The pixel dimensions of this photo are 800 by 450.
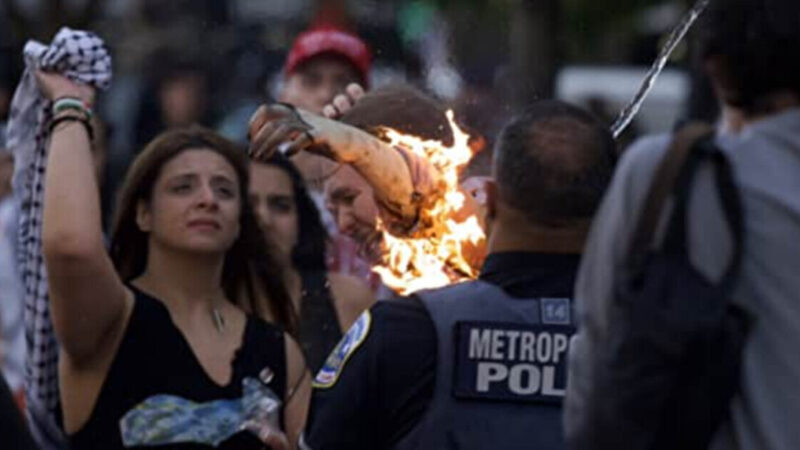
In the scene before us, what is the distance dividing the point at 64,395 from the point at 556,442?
1604mm

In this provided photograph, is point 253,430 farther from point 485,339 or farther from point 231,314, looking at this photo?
point 485,339

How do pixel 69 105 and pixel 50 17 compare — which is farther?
pixel 50 17

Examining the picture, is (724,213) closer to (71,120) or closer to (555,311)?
(555,311)

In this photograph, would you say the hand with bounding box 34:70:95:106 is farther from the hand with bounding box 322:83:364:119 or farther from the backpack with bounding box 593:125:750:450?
the backpack with bounding box 593:125:750:450

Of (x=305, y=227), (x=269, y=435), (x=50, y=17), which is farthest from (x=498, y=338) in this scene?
(x=50, y=17)

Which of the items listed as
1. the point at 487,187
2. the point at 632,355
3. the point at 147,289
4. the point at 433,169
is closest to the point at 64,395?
the point at 147,289

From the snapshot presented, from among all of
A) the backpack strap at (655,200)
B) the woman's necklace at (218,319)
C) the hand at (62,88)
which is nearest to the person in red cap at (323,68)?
the woman's necklace at (218,319)

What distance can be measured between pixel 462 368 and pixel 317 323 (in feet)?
6.86

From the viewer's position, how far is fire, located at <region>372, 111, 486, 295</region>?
5.40m

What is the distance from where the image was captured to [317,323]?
6.53 m

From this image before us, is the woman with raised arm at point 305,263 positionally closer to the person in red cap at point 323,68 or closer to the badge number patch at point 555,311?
the person in red cap at point 323,68

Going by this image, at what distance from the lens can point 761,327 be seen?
3.53m

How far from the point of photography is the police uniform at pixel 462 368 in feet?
14.7

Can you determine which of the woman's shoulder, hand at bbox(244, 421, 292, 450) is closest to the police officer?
hand at bbox(244, 421, 292, 450)
